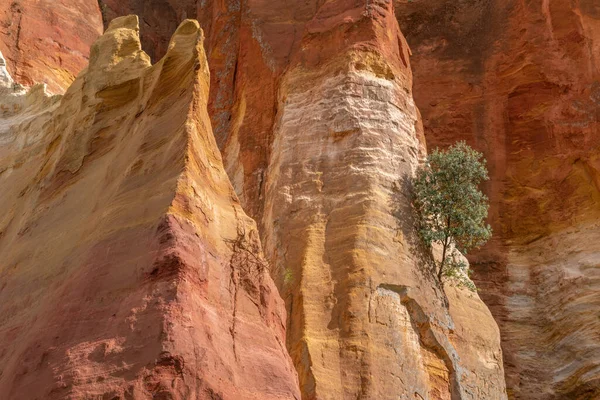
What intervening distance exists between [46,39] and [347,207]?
13.3m

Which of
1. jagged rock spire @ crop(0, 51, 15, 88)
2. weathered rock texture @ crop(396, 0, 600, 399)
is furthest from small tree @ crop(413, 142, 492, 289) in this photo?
jagged rock spire @ crop(0, 51, 15, 88)

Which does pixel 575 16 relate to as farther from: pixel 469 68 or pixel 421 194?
pixel 421 194

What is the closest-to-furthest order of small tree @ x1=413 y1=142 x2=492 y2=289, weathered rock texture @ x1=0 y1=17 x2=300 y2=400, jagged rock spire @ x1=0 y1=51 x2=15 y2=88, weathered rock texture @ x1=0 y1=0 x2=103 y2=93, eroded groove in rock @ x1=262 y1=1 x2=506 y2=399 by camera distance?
weathered rock texture @ x1=0 y1=17 x2=300 y2=400 → eroded groove in rock @ x1=262 y1=1 x2=506 y2=399 → small tree @ x1=413 y1=142 x2=492 y2=289 → jagged rock spire @ x1=0 y1=51 x2=15 y2=88 → weathered rock texture @ x1=0 y1=0 x2=103 y2=93

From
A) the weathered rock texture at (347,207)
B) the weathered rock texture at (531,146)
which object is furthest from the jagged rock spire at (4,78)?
the weathered rock texture at (531,146)

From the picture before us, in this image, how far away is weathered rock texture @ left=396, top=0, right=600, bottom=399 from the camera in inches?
669

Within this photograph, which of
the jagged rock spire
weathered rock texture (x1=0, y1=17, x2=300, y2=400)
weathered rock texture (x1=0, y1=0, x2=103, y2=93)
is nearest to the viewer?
weathered rock texture (x1=0, y1=17, x2=300, y2=400)

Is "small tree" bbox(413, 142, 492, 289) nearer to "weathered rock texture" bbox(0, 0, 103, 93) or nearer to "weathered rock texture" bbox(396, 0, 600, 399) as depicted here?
"weathered rock texture" bbox(396, 0, 600, 399)

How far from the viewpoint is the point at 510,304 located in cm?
1814

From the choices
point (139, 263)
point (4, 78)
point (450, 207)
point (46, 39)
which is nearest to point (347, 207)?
point (450, 207)

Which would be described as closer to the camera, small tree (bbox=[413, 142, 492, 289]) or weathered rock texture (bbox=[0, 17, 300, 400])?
weathered rock texture (bbox=[0, 17, 300, 400])

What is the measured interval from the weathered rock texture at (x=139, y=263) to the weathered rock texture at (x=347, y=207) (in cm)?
226

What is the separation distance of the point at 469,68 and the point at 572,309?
7.46 m

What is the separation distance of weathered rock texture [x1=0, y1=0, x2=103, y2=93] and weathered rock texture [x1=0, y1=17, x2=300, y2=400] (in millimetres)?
9722

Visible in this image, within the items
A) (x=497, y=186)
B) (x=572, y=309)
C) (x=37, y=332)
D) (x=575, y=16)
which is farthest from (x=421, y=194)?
(x=575, y=16)
